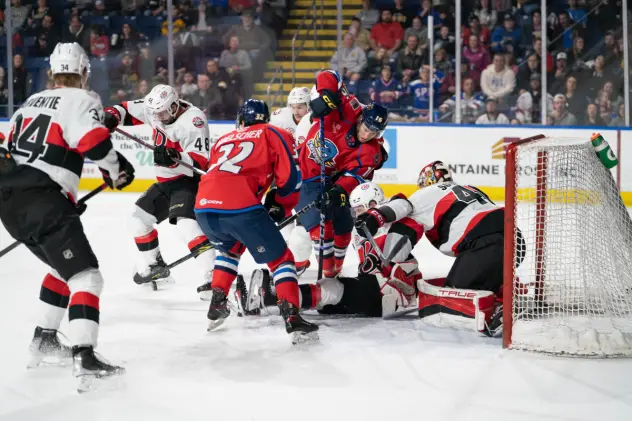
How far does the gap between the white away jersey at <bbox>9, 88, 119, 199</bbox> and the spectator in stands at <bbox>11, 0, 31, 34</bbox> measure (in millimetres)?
6518

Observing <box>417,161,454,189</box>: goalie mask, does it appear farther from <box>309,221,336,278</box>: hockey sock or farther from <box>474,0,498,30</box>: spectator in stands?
<box>474,0,498,30</box>: spectator in stands

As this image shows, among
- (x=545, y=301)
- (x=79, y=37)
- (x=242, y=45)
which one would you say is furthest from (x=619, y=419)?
(x=79, y=37)

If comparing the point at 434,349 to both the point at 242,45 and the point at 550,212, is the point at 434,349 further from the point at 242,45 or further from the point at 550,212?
the point at 242,45

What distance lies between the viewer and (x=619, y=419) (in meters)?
2.98

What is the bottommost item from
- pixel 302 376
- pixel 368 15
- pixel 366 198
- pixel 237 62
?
pixel 302 376

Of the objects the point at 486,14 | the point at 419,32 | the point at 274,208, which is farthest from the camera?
the point at 419,32

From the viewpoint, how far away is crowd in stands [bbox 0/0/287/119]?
9.24 metres

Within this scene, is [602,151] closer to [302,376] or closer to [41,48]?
[302,376]

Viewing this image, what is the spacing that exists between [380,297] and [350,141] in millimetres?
1079

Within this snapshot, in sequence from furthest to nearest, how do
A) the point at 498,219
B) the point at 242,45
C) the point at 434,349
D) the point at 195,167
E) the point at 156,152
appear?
the point at 242,45 → the point at 195,167 → the point at 156,152 → the point at 498,219 → the point at 434,349

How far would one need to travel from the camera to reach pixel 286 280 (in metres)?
3.95

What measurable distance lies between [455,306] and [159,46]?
20.1 feet

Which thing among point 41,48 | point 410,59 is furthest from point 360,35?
point 41,48

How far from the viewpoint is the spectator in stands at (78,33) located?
9.58 metres
